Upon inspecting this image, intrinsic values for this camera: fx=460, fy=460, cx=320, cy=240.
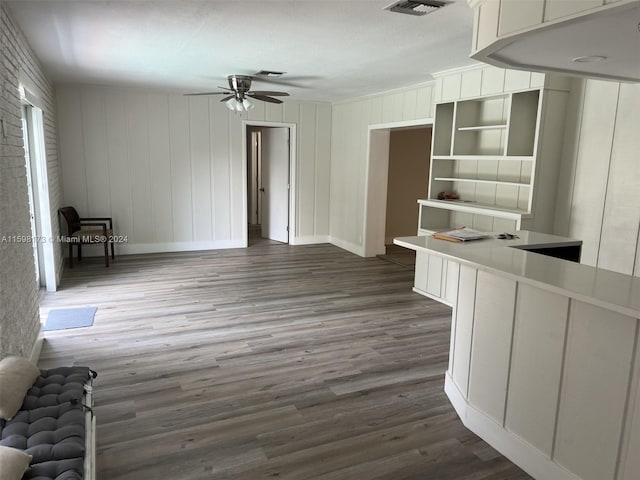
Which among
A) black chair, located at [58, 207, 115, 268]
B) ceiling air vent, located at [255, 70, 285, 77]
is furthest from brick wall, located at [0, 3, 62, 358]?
black chair, located at [58, 207, 115, 268]

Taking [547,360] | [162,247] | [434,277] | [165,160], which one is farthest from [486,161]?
[162,247]

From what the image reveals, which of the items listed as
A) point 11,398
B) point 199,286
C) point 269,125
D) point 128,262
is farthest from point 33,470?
point 269,125

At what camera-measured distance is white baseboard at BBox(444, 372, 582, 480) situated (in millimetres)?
2232

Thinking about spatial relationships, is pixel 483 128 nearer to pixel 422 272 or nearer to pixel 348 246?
pixel 422 272

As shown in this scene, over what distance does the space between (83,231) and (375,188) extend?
14.0 ft

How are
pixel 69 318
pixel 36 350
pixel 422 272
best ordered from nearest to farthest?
pixel 36 350 → pixel 69 318 → pixel 422 272

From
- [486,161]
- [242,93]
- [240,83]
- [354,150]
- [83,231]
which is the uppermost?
[240,83]

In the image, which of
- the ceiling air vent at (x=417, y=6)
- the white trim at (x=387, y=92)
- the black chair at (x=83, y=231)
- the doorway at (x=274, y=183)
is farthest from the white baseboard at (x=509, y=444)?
the doorway at (x=274, y=183)

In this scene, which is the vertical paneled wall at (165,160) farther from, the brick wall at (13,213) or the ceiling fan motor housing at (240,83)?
the brick wall at (13,213)

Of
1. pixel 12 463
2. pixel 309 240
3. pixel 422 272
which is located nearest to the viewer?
→ pixel 12 463

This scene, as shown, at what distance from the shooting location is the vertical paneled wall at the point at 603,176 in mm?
3646

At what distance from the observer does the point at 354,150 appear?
7582mm

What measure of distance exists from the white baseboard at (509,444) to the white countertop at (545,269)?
0.89 m

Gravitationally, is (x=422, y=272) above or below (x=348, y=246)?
above
